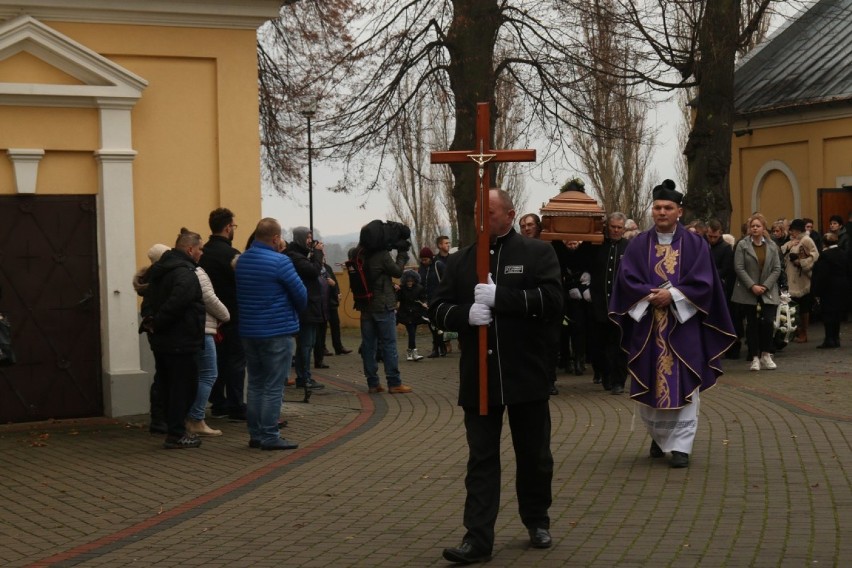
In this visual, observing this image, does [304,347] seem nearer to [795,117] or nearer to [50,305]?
[50,305]

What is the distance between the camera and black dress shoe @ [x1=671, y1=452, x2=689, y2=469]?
8969mm

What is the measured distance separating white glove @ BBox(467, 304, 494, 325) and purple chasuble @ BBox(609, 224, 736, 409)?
2887 mm

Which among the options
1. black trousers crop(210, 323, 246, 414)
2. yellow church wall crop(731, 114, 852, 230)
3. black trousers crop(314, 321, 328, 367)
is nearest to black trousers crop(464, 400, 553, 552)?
black trousers crop(210, 323, 246, 414)

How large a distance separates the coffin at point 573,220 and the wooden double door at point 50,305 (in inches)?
187

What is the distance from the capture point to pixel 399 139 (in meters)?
23.6

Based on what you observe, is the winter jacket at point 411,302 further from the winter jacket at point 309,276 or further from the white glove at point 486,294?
the white glove at point 486,294

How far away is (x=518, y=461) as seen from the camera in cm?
694

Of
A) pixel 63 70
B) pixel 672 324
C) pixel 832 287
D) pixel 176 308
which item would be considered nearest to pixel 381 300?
pixel 176 308

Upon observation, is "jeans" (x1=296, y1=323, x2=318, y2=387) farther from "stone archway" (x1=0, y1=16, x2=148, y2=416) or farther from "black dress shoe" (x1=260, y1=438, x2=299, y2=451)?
"black dress shoe" (x1=260, y1=438, x2=299, y2=451)

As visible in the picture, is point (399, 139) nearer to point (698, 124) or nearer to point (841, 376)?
point (698, 124)

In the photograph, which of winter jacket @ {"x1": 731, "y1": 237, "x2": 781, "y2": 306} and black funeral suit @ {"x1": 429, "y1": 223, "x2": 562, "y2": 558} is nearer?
black funeral suit @ {"x1": 429, "y1": 223, "x2": 562, "y2": 558}

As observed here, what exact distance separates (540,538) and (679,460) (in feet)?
8.18

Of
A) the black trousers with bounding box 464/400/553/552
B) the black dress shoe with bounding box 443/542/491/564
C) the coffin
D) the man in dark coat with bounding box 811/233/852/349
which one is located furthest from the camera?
the man in dark coat with bounding box 811/233/852/349

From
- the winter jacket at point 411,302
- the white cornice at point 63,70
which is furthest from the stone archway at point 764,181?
the white cornice at point 63,70
